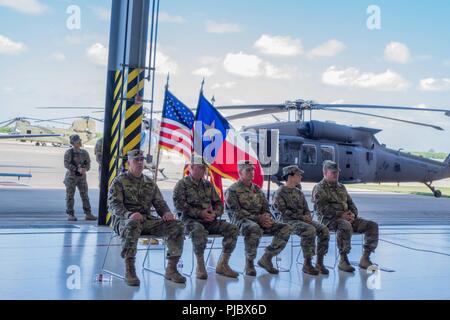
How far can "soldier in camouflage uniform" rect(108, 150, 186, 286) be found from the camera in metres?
6.05

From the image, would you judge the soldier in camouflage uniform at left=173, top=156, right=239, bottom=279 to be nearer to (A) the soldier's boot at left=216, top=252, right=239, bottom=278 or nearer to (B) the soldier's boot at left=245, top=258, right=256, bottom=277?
(A) the soldier's boot at left=216, top=252, right=239, bottom=278

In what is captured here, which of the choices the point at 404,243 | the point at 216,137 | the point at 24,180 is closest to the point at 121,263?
the point at 216,137

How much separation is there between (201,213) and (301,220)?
4.19 feet

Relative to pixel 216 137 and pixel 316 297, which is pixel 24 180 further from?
pixel 316 297

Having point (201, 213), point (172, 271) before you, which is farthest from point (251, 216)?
point (172, 271)

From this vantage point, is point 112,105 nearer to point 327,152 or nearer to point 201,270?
point 201,270

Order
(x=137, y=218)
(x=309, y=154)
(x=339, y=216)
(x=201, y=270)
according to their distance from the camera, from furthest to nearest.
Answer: (x=309, y=154)
(x=339, y=216)
(x=201, y=270)
(x=137, y=218)

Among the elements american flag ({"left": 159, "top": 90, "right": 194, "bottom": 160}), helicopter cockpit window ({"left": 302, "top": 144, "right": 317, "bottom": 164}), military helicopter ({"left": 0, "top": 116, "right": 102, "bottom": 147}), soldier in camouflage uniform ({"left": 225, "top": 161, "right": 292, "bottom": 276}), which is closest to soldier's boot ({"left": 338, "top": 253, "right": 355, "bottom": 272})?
soldier in camouflage uniform ({"left": 225, "top": 161, "right": 292, "bottom": 276})

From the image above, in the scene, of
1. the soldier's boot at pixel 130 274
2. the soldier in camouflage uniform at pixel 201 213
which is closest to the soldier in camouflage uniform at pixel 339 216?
the soldier in camouflage uniform at pixel 201 213

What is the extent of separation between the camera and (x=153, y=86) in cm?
891

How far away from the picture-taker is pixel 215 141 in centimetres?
847

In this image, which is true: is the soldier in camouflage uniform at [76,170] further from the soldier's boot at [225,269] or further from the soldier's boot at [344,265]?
the soldier's boot at [344,265]

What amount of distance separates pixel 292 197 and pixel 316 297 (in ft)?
5.42

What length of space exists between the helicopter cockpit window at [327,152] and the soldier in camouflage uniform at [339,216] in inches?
342
